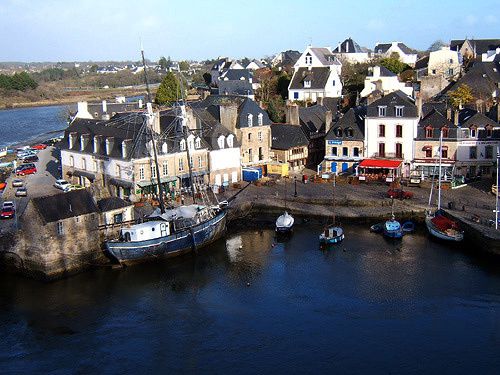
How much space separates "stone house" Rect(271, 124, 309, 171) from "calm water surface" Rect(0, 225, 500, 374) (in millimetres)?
15593

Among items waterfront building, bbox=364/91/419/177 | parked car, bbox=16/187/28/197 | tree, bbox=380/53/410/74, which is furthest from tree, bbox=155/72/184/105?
waterfront building, bbox=364/91/419/177

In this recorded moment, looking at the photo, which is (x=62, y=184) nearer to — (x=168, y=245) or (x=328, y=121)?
(x=168, y=245)

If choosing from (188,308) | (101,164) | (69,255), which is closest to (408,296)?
(188,308)

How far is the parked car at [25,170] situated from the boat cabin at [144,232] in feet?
70.3

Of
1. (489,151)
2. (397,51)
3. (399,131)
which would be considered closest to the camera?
(489,151)

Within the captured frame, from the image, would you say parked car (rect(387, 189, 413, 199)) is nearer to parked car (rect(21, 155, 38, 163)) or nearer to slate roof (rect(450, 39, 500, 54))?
parked car (rect(21, 155, 38, 163))

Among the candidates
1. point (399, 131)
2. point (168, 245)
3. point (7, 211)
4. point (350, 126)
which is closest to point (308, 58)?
point (350, 126)

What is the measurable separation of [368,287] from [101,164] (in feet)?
74.9

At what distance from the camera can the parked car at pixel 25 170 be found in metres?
51.0

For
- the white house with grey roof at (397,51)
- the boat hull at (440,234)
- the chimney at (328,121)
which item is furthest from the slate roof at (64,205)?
the white house with grey roof at (397,51)

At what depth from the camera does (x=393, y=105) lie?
45906 mm

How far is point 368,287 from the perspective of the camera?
29.3 m

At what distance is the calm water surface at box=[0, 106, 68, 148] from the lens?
8212cm

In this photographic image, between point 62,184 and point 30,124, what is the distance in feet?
195
